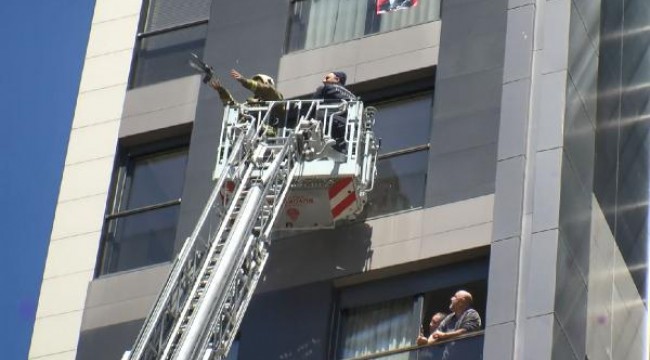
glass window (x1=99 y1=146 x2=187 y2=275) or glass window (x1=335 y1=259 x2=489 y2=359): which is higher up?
glass window (x1=99 y1=146 x2=187 y2=275)

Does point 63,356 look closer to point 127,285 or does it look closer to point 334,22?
point 127,285

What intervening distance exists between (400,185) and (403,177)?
20 cm

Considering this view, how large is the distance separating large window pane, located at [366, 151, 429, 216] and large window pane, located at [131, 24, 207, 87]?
221 inches

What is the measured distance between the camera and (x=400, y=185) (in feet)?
133

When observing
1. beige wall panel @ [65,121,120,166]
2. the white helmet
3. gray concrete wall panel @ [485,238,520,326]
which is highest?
beige wall panel @ [65,121,120,166]

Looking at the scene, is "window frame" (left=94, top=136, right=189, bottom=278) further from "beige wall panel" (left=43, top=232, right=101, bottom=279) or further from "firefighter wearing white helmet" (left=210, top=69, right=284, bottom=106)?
"firefighter wearing white helmet" (left=210, top=69, right=284, bottom=106)

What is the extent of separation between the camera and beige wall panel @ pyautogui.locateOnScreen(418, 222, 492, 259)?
38.4 m

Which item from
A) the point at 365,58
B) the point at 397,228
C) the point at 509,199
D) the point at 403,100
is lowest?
the point at 509,199

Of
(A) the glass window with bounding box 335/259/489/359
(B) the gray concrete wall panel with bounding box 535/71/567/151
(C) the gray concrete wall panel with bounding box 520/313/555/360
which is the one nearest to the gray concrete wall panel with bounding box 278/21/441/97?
(B) the gray concrete wall panel with bounding box 535/71/567/151

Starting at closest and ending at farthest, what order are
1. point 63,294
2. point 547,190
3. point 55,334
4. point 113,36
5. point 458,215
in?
point 547,190 < point 458,215 < point 55,334 < point 63,294 < point 113,36

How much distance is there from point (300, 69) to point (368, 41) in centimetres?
138

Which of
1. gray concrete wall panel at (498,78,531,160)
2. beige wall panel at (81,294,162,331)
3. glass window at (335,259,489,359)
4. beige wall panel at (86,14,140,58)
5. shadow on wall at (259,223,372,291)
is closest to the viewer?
glass window at (335,259,489,359)

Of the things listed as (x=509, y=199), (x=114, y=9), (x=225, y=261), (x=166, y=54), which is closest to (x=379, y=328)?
(x=509, y=199)

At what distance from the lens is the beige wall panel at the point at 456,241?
126ft
